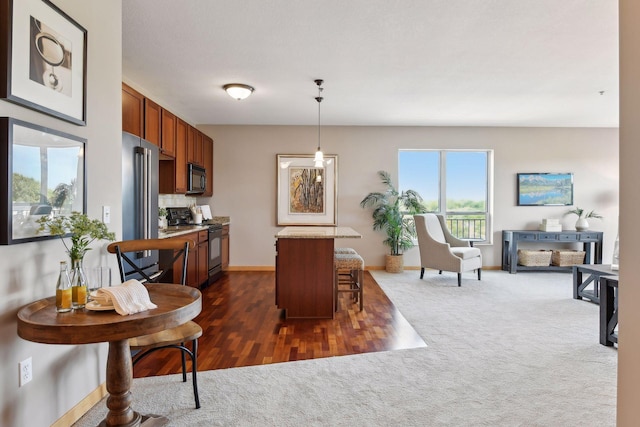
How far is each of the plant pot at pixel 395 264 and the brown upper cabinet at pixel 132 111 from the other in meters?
4.15

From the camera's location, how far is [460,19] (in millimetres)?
2699

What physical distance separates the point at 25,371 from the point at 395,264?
202 inches

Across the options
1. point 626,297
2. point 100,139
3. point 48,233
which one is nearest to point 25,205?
point 48,233

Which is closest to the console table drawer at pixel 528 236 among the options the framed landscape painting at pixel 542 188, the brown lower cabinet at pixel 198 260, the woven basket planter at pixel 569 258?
the woven basket planter at pixel 569 258

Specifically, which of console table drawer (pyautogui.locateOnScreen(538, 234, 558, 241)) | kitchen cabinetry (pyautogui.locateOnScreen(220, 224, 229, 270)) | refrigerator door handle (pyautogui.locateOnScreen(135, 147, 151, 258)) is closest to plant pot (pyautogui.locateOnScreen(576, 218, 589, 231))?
console table drawer (pyautogui.locateOnScreen(538, 234, 558, 241))

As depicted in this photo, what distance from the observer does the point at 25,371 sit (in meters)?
1.61

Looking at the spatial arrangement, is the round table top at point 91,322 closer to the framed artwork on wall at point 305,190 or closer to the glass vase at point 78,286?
the glass vase at point 78,286

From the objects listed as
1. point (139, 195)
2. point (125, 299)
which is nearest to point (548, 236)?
point (139, 195)

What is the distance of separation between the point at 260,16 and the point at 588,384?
333 centimetres

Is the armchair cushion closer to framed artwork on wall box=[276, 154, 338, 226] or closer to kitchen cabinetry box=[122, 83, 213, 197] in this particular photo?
framed artwork on wall box=[276, 154, 338, 226]

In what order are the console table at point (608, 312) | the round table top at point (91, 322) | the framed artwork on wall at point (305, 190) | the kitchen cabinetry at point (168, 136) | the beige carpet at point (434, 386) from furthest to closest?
1. the framed artwork on wall at point (305, 190)
2. the kitchen cabinetry at point (168, 136)
3. the console table at point (608, 312)
4. the beige carpet at point (434, 386)
5. the round table top at point (91, 322)

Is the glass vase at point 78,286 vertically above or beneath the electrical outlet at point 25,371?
above

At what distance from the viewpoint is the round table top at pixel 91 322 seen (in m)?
1.32

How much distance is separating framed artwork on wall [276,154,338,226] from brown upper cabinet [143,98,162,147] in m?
2.47
